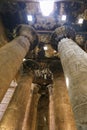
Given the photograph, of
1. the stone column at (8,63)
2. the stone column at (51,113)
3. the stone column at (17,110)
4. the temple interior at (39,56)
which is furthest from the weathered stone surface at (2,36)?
the stone column at (51,113)

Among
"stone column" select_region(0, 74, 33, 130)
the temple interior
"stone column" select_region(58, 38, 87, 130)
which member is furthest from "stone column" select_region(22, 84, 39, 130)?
"stone column" select_region(58, 38, 87, 130)

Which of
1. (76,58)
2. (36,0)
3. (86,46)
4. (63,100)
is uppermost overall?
(36,0)

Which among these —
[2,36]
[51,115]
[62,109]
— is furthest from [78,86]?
[2,36]

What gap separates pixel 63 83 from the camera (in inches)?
334

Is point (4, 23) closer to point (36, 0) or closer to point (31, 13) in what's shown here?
point (31, 13)

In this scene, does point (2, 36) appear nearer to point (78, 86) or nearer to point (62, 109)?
point (62, 109)

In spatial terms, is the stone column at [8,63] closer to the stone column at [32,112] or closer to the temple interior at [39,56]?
the temple interior at [39,56]

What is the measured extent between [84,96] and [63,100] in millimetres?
5028

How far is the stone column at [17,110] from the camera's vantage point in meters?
6.37

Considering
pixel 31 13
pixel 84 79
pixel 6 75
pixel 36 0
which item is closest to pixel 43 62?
pixel 31 13

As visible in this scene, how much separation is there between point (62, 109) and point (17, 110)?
1545mm

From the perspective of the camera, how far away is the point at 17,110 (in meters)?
7.04

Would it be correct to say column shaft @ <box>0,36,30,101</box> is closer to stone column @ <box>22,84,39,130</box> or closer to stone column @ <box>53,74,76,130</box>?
stone column @ <box>53,74,76,130</box>

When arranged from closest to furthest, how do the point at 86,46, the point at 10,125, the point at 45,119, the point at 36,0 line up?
the point at 10,125 < the point at 36,0 < the point at 45,119 < the point at 86,46
